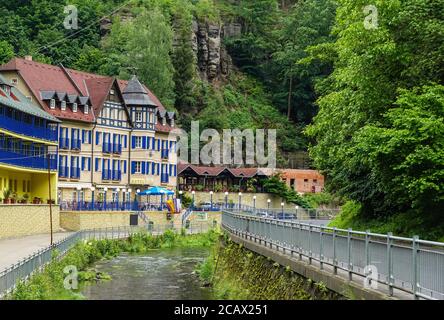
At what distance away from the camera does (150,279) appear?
37.2 m

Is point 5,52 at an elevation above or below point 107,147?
above

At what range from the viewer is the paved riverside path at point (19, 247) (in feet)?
114

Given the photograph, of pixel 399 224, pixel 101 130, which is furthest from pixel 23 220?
pixel 399 224

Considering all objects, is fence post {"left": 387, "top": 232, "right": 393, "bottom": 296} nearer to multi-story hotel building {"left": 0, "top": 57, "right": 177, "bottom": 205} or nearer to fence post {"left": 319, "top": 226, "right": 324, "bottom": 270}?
fence post {"left": 319, "top": 226, "right": 324, "bottom": 270}

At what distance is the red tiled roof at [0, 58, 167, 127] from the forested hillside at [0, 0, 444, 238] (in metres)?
12.0

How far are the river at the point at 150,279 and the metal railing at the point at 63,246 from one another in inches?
80.5

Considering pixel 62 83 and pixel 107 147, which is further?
pixel 107 147

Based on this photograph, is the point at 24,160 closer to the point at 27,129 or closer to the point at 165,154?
the point at 27,129

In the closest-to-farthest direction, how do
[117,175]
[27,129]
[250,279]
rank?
[250,279] → [27,129] → [117,175]

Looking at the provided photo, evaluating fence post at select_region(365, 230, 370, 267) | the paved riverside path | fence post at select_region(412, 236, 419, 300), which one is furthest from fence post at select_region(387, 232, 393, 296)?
the paved riverside path

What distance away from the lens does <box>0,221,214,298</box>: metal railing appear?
23625 millimetres

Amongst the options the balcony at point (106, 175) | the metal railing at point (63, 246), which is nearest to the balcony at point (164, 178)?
the balcony at point (106, 175)

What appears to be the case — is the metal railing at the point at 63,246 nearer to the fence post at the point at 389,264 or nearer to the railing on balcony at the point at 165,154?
the railing on balcony at the point at 165,154

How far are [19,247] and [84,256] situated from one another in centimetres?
325
